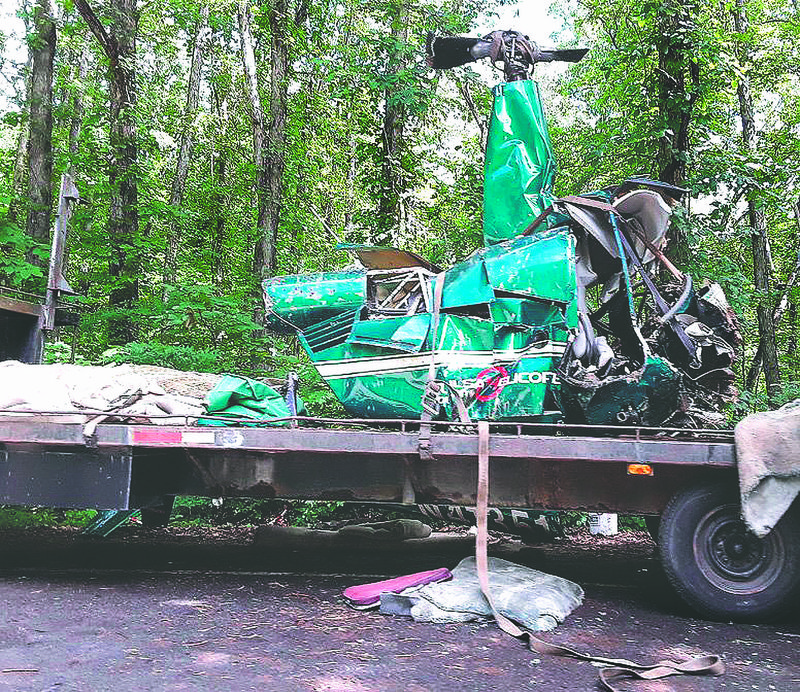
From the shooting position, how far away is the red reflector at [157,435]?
457 cm

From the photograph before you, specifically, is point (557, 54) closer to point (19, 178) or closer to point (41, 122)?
point (41, 122)

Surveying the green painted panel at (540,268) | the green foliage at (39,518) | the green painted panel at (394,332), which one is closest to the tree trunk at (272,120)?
the green foliage at (39,518)

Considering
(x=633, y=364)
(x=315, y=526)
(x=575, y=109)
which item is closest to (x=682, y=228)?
(x=633, y=364)

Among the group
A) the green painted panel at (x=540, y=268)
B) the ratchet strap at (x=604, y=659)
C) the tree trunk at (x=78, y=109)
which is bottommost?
the ratchet strap at (x=604, y=659)

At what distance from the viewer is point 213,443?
14.9ft

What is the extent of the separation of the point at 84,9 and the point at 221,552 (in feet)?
27.8

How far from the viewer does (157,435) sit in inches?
180

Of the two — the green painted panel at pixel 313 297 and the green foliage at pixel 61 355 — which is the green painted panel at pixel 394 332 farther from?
the green foliage at pixel 61 355

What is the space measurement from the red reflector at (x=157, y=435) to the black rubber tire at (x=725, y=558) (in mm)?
2945

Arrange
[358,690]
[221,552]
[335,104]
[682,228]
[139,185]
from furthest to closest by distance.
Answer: [335,104], [139,185], [682,228], [221,552], [358,690]

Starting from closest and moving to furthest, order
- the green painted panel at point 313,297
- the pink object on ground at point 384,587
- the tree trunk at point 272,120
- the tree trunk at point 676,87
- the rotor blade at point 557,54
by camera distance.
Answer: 1. the pink object on ground at point 384,587
2. the green painted panel at point 313,297
3. the rotor blade at point 557,54
4. the tree trunk at point 676,87
5. the tree trunk at point 272,120

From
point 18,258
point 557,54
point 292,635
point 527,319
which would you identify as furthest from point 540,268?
point 18,258

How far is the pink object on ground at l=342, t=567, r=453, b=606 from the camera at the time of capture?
14.7ft

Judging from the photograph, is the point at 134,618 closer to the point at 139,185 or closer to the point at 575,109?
the point at 139,185
